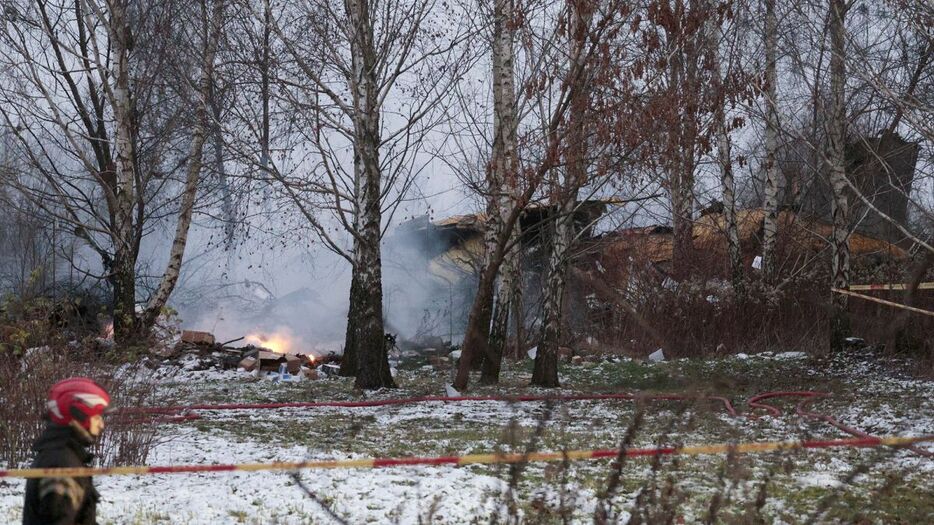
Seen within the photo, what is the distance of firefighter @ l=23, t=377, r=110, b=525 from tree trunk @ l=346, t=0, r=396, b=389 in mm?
9693

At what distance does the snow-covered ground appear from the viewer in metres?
5.29

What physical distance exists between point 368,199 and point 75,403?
997 centimetres

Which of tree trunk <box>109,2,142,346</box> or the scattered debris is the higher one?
tree trunk <box>109,2,142,346</box>

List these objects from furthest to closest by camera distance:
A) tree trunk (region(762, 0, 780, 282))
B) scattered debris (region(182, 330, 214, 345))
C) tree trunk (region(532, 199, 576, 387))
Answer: scattered debris (region(182, 330, 214, 345)) < tree trunk (region(762, 0, 780, 282)) < tree trunk (region(532, 199, 576, 387))

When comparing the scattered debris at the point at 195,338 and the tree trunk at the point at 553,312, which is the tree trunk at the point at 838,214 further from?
the scattered debris at the point at 195,338

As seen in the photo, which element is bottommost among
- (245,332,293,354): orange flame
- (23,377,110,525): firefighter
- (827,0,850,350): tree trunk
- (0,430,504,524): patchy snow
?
(0,430,504,524): patchy snow

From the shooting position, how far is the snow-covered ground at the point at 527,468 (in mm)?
5293

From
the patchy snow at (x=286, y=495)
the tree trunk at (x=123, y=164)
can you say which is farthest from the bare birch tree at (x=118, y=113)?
the patchy snow at (x=286, y=495)

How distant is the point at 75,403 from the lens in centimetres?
385

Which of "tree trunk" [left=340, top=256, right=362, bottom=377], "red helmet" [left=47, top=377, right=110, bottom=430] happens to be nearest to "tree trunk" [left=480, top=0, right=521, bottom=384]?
"tree trunk" [left=340, top=256, right=362, bottom=377]

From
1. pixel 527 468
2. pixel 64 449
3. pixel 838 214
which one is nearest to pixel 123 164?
pixel 527 468

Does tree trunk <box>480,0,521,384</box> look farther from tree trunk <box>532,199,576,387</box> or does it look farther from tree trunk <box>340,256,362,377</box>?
tree trunk <box>340,256,362,377</box>

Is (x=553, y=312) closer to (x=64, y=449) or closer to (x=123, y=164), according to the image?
(x=123, y=164)

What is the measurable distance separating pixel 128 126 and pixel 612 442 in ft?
39.0
